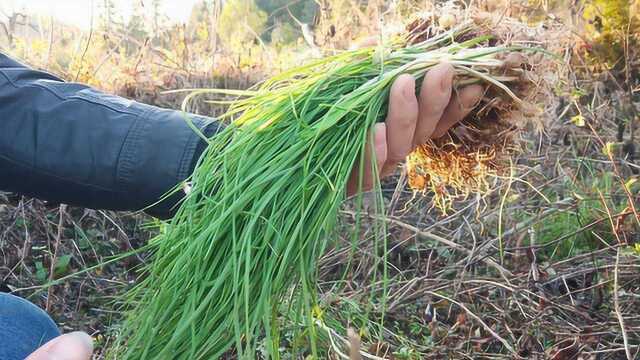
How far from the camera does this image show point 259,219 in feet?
3.45

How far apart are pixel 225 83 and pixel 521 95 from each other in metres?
2.75

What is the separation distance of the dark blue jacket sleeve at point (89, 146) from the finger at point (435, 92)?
393 millimetres

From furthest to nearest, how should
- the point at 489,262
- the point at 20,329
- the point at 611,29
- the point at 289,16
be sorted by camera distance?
the point at 289,16
the point at 611,29
the point at 489,262
the point at 20,329

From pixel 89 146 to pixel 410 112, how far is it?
2.01 feet

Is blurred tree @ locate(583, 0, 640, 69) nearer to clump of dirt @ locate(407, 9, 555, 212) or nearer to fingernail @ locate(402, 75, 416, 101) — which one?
clump of dirt @ locate(407, 9, 555, 212)

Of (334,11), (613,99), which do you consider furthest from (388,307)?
(334,11)

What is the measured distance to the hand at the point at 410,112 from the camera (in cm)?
117

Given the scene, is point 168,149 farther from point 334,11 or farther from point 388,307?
point 334,11

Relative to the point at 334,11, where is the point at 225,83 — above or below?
below

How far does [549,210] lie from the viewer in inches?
79.7

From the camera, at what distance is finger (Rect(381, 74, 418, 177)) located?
3.85 ft

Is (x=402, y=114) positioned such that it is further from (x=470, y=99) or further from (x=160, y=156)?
(x=160, y=156)

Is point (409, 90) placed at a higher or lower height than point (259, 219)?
higher

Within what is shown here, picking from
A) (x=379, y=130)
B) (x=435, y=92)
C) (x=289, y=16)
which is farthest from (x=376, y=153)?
(x=289, y=16)
